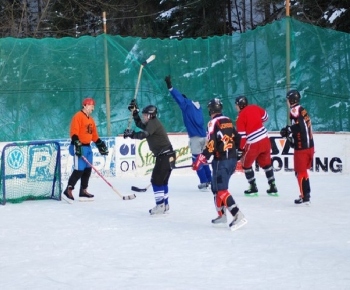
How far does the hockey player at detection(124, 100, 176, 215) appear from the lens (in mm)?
6977

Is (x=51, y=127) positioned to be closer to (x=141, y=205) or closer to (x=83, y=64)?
(x=83, y=64)

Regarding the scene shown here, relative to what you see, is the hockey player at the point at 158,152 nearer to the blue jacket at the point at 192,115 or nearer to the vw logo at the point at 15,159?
the blue jacket at the point at 192,115

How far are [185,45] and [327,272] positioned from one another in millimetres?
Result: 7586

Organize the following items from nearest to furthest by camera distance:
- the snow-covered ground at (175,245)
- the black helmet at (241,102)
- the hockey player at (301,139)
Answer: the snow-covered ground at (175,245)
the hockey player at (301,139)
the black helmet at (241,102)

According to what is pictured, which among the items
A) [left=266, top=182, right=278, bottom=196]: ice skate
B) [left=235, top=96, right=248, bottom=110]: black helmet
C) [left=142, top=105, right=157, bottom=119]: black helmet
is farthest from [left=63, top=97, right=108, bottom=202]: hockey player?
[left=266, top=182, right=278, bottom=196]: ice skate

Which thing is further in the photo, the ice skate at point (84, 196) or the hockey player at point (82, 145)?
the ice skate at point (84, 196)

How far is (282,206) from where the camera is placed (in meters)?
7.59

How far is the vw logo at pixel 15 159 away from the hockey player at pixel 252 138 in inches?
108

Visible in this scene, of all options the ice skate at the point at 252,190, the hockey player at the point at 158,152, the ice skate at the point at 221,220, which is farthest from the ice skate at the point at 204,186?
the ice skate at the point at 221,220

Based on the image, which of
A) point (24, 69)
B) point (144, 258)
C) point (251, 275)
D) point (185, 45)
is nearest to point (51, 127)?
point (24, 69)

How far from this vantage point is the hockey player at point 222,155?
6.11 metres

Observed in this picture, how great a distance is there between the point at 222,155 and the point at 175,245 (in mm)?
1051

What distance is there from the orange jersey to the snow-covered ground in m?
0.77

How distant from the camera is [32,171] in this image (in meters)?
8.70
